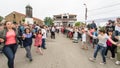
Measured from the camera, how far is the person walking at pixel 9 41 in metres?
7.34

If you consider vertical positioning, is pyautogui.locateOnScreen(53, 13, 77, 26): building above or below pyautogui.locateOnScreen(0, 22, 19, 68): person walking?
above

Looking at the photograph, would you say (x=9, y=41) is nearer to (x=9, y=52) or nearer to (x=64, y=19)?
(x=9, y=52)

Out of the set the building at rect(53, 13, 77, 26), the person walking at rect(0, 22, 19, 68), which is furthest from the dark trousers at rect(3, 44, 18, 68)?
the building at rect(53, 13, 77, 26)

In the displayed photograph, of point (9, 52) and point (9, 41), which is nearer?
point (9, 52)

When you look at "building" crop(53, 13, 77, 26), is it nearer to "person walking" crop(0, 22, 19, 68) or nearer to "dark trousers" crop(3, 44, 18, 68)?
"person walking" crop(0, 22, 19, 68)

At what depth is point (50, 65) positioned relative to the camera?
29.6ft

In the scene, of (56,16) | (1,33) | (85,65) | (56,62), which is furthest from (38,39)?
(56,16)

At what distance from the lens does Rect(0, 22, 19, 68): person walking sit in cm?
734

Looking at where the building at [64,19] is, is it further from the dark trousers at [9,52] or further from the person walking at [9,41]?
the dark trousers at [9,52]

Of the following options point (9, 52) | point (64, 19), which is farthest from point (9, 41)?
point (64, 19)

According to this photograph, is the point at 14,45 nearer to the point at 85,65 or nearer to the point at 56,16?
the point at 85,65

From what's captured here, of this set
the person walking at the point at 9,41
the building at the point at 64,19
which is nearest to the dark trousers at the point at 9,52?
the person walking at the point at 9,41

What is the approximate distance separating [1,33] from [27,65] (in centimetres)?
218

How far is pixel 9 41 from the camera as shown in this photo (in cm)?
750
